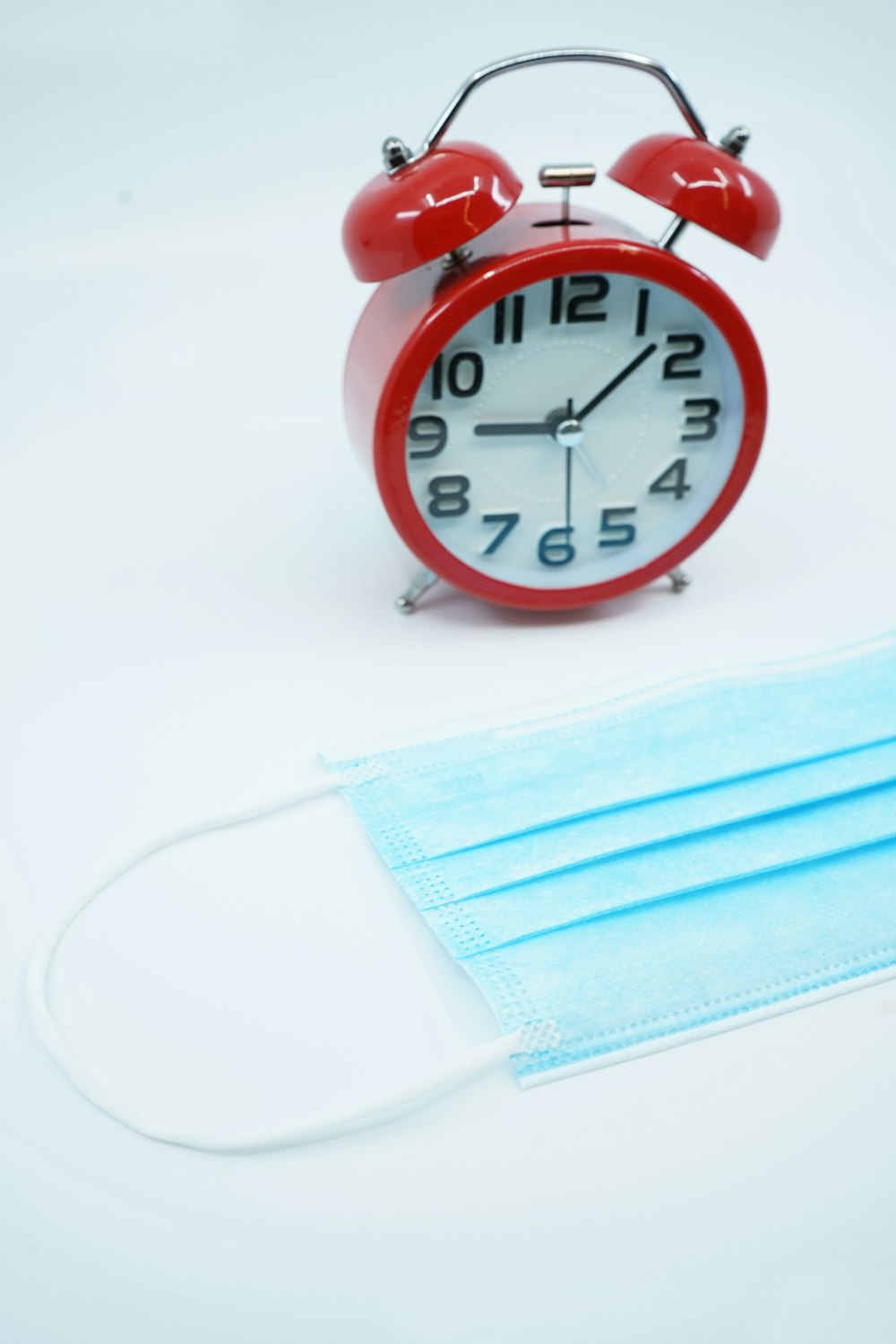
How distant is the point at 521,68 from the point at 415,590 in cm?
54

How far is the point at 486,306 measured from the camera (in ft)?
4.54

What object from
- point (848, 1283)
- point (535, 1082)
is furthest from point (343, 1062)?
point (848, 1283)

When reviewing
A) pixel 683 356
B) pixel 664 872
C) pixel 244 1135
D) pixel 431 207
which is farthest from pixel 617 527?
pixel 244 1135

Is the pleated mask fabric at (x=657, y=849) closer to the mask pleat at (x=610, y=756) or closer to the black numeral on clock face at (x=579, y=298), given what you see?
the mask pleat at (x=610, y=756)

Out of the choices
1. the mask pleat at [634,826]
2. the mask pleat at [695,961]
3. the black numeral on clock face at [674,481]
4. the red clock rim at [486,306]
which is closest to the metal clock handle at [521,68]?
the red clock rim at [486,306]

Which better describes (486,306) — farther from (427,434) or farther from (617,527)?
(617,527)

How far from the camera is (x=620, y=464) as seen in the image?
1515mm

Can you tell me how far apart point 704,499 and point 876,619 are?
0.23m

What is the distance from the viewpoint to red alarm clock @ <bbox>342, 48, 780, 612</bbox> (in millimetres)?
1376

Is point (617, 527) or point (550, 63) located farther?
point (617, 527)

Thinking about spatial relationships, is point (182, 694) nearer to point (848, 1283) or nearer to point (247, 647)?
point (247, 647)

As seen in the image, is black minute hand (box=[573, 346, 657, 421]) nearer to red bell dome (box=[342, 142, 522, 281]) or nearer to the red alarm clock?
the red alarm clock

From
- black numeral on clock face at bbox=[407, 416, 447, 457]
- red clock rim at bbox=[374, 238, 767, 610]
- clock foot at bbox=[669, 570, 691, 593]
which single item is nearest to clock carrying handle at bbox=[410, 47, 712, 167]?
red clock rim at bbox=[374, 238, 767, 610]

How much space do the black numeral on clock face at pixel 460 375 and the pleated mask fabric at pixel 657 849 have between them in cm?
35
